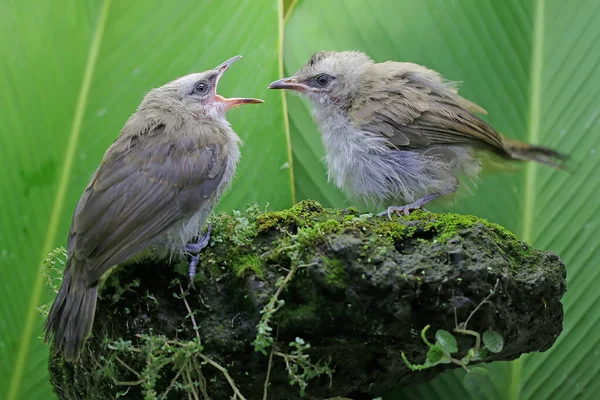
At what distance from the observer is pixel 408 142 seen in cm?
367

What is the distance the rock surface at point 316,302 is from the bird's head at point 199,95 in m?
0.87

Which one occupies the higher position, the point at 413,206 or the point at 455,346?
the point at 455,346

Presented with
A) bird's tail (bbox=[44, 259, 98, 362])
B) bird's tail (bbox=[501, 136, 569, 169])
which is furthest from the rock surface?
bird's tail (bbox=[501, 136, 569, 169])

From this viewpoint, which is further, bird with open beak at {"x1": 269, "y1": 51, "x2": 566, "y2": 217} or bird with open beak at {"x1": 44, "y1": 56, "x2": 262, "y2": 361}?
bird with open beak at {"x1": 269, "y1": 51, "x2": 566, "y2": 217}

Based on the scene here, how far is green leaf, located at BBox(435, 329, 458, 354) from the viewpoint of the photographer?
2438mm

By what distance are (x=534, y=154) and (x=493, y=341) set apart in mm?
1508

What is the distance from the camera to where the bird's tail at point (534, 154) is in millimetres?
3702

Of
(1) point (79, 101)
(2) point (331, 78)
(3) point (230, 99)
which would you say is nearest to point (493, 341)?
(3) point (230, 99)

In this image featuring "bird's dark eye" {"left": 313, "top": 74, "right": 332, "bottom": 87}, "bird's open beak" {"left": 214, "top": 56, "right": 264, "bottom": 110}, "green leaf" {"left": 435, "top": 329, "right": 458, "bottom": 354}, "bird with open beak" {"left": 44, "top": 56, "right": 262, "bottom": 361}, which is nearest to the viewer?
"green leaf" {"left": 435, "top": 329, "right": 458, "bottom": 354}

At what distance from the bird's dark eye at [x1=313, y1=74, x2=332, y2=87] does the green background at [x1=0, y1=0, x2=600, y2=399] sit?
0.76 ft

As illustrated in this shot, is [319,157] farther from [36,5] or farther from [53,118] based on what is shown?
[36,5]

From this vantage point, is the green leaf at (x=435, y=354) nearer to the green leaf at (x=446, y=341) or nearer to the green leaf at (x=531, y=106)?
the green leaf at (x=446, y=341)

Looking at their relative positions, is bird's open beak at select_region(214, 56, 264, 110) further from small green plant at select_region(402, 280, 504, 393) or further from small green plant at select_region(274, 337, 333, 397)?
small green plant at select_region(402, 280, 504, 393)

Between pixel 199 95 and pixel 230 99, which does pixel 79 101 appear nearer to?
pixel 199 95
